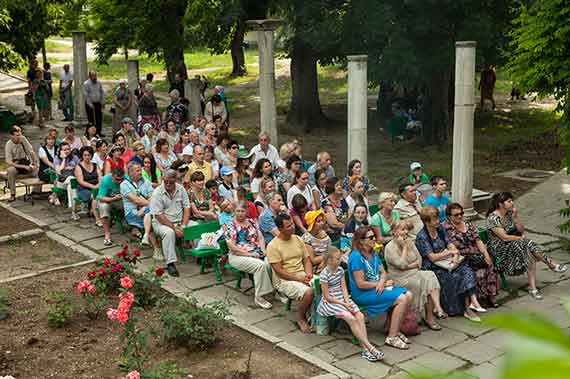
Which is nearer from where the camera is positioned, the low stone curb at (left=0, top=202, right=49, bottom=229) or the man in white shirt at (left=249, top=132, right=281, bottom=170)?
the low stone curb at (left=0, top=202, right=49, bottom=229)

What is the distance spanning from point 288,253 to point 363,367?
178 centimetres

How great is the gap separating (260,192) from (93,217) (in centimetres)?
361

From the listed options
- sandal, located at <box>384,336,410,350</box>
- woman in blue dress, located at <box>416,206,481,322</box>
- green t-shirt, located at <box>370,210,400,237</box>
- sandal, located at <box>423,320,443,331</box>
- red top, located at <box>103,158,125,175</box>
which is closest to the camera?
sandal, located at <box>384,336,410,350</box>

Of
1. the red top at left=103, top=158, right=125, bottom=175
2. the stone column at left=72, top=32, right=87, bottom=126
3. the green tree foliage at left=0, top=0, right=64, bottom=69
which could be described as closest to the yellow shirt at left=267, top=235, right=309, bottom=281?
the red top at left=103, top=158, right=125, bottom=175

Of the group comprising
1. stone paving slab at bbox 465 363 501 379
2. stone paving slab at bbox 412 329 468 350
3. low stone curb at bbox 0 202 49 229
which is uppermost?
stone paving slab at bbox 465 363 501 379

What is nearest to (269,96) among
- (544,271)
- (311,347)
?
(544,271)

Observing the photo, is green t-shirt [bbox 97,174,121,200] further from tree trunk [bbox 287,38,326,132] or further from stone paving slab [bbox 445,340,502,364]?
tree trunk [bbox 287,38,326,132]

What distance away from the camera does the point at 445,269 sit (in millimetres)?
9281

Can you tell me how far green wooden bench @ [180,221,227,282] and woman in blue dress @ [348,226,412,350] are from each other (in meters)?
2.22

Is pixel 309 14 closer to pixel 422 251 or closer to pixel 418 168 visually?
pixel 418 168

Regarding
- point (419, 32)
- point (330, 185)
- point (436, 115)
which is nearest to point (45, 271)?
point (330, 185)

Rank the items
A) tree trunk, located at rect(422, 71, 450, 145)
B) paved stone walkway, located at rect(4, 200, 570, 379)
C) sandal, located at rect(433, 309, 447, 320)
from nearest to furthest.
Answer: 1. paved stone walkway, located at rect(4, 200, 570, 379)
2. sandal, located at rect(433, 309, 447, 320)
3. tree trunk, located at rect(422, 71, 450, 145)

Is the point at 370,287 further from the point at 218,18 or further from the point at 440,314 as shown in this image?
the point at 218,18

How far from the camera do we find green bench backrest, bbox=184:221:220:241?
10.7m
